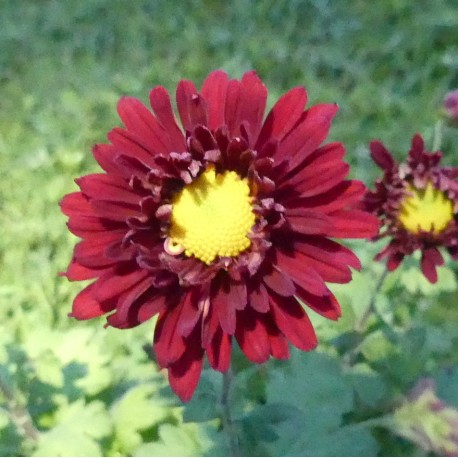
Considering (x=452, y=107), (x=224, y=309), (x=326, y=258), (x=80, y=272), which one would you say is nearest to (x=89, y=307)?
(x=80, y=272)

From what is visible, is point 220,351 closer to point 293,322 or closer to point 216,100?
point 293,322

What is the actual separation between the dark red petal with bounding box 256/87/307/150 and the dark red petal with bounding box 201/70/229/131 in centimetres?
4

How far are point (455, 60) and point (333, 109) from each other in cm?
141

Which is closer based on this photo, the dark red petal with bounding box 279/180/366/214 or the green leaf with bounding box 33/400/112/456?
the dark red petal with bounding box 279/180/366/214

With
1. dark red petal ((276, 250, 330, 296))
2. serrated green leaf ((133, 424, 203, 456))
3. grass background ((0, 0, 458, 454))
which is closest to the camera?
dark red petal ((276, 250, 330, 296))

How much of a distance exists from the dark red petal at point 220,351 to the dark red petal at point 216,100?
0.69 feet

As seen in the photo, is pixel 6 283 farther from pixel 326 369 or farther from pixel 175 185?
pixel 175 185

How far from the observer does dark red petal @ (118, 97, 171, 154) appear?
69 centimetres

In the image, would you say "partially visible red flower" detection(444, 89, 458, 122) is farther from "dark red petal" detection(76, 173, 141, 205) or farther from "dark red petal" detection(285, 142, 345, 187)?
"dark red petal" detection(76, 173, 141, 205)

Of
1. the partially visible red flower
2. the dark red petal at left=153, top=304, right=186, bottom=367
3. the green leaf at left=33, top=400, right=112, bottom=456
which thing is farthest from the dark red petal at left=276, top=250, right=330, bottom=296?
the partially visible red flower

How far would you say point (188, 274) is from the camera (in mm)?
688

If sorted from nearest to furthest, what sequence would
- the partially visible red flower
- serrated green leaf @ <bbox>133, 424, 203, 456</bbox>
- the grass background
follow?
1. serrated green leaf @ <bbox>133, 424, 203, 456</bbox>
2. the partially visible red flower
3. the grass background

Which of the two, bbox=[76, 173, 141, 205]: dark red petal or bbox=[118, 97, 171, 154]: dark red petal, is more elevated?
bbox=[118, 97, 171, 154]: dark red petal

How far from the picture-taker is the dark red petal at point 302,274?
2.18 feet
